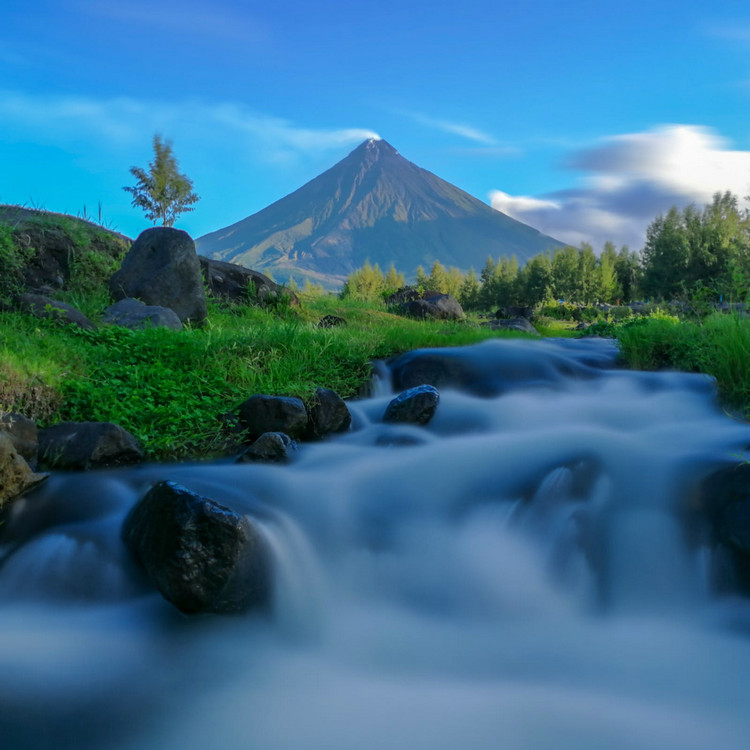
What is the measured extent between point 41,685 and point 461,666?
206 cm

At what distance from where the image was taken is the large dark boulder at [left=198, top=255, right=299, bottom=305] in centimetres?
1343

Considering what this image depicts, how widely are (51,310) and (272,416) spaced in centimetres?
395

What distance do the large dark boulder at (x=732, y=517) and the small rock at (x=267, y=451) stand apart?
325 cm

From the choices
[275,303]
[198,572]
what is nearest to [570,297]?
[275,303]

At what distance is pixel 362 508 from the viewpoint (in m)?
4.57

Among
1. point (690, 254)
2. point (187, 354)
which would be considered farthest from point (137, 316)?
point (690, 254)

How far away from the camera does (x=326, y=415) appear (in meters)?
6.17

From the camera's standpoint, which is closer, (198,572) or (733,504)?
(198,572)

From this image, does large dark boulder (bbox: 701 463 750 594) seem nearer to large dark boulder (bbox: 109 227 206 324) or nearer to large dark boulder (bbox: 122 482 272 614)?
large dark boulder (bbox: 122 482 272 614)

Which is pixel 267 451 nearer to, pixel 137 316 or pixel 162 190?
pixel 137 316

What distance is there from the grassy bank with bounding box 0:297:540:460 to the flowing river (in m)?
0.97

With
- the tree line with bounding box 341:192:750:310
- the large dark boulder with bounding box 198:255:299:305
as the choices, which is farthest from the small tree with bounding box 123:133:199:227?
the large dark boulder with bounding box 198:255:299:305

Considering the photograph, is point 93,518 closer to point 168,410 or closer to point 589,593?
point 168,410

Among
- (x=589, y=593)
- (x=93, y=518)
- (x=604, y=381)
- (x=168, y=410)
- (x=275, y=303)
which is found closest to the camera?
(x=589, y=593)
